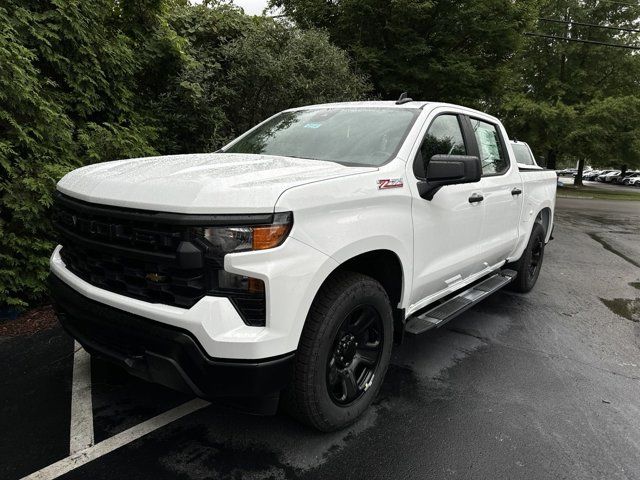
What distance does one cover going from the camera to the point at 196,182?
204 cm

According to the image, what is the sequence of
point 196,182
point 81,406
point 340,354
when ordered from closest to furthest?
point 196,182, point 340,354, point 81,406

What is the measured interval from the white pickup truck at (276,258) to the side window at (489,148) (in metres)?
0.73

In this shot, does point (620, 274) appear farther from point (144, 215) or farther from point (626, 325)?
point (144, 215)

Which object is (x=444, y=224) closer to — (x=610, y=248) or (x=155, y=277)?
(x=155, y=277)

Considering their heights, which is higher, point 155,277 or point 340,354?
point 155,277

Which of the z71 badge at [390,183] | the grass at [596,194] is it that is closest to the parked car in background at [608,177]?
the grass at [596,194]

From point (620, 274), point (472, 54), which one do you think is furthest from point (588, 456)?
point (472, 54)

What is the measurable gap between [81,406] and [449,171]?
8.62 feet

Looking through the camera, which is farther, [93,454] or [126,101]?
[126,101]

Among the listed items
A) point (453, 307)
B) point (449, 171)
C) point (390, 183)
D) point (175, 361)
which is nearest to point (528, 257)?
point (453, 307)

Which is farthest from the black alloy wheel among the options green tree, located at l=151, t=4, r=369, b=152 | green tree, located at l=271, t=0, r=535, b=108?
green tree, located at l=271, t=0, r=535, b=108

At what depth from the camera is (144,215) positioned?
6.59ft

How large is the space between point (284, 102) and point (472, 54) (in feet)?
29.6

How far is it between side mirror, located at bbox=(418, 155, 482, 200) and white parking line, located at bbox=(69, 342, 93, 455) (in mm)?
2380
